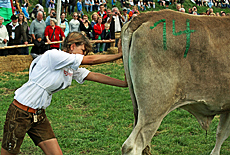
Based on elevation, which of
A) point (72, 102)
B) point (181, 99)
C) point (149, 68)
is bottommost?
point (72, 102)

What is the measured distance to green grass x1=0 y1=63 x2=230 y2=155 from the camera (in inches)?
189

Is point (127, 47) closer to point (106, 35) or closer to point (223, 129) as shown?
point (223, 129)

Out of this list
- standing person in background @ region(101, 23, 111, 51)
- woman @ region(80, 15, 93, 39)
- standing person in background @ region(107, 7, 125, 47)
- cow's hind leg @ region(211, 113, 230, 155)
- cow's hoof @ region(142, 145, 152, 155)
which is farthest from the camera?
standing person in background @ region(107, 7, 125, 47)

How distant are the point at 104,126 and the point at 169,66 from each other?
284 cm

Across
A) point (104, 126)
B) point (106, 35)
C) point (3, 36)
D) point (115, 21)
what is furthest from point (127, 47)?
point (115, 21)

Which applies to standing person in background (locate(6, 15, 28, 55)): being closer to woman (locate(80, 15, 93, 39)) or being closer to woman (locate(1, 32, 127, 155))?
woman (locate(80, 15, 93, 39))

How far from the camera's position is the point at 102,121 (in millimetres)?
6016

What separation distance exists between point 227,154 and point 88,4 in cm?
1825

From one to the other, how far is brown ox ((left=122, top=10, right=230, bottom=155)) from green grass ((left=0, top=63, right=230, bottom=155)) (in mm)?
1565

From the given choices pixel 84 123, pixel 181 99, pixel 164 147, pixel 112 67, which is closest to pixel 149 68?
pixel 181 99

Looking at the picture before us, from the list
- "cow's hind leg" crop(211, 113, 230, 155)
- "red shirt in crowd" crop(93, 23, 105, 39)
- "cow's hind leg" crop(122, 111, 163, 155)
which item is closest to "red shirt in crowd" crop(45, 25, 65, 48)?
"red shirt in crowd" crop(93, 23, 105, 39)

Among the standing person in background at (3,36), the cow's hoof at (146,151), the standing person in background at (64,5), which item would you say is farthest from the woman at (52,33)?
the cow's hoof at (146,151)

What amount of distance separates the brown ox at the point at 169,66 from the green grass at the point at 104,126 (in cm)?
156

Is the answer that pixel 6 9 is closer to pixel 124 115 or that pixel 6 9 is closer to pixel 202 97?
pixel 124 115
